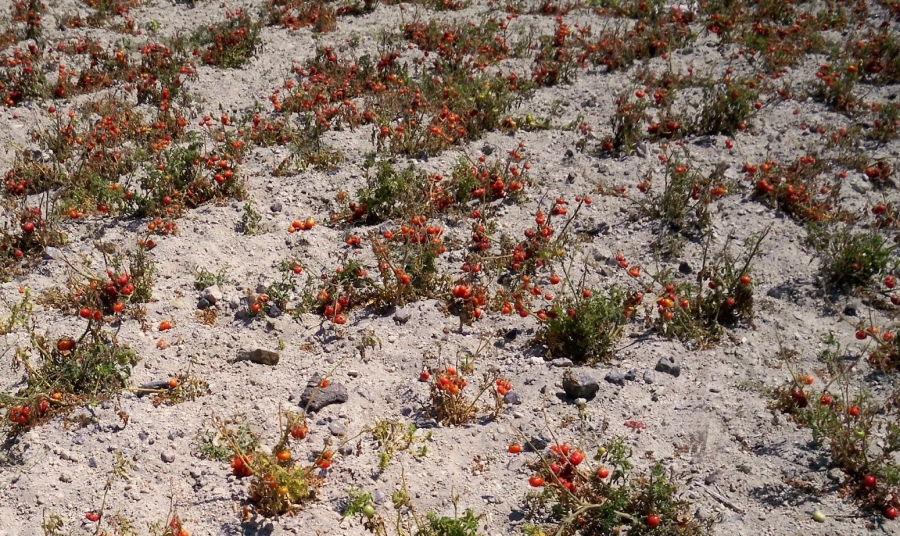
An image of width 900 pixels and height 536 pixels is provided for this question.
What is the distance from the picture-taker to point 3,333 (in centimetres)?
555

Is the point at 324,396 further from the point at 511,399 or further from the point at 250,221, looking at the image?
the point at 250,221

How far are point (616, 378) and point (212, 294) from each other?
3.27 meters

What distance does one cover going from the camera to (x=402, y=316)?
233 inches

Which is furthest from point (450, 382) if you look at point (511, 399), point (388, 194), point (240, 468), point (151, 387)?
point (388, 194)

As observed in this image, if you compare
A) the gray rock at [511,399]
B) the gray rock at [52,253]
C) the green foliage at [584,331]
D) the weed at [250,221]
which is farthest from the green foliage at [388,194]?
the gray rock at [52,253]

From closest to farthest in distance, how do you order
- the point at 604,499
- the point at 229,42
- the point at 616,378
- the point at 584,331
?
the point at 604,499 → the point at 616,378 → the point at 584,331 → the point at 229,42

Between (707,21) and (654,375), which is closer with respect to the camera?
(654,375)

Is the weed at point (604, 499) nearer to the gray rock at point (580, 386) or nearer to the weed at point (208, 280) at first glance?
the gray rock at point (580, 386)

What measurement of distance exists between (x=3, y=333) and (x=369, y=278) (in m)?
2.79

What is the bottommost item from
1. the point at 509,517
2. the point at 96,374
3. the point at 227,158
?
the point at 509,517

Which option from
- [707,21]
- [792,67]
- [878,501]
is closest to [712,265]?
[878,501]

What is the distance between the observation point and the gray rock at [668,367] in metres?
5.38

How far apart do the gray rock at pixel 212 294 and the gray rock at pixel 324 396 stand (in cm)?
130

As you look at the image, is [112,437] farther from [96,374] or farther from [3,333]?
[3,333]
